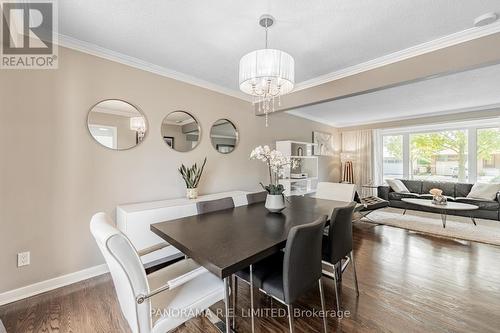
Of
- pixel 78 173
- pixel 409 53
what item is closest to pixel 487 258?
pixel 409 53

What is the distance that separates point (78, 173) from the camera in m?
2.18

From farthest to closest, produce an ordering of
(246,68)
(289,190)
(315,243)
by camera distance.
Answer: (289,190)
(246,68)
(315,243)

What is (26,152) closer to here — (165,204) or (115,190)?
(115,190)

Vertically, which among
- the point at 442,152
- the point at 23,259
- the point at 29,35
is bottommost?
the point at 23,259

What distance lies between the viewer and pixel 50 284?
2.02 meters

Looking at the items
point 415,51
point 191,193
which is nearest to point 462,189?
point 415,51

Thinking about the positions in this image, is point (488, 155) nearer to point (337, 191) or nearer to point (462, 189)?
point (462, 189)

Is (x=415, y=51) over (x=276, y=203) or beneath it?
over

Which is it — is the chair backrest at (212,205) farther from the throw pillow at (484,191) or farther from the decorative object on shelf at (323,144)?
the throw pillow at (484,191)

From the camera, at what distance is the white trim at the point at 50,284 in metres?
1.83

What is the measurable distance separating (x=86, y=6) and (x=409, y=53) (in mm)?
3106

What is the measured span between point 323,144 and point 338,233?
467 cm

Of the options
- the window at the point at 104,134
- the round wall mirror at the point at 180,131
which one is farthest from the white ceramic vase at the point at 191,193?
the window at the point at 104,134

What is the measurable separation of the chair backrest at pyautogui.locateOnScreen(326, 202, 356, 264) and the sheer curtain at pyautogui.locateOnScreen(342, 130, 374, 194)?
5046 mm
